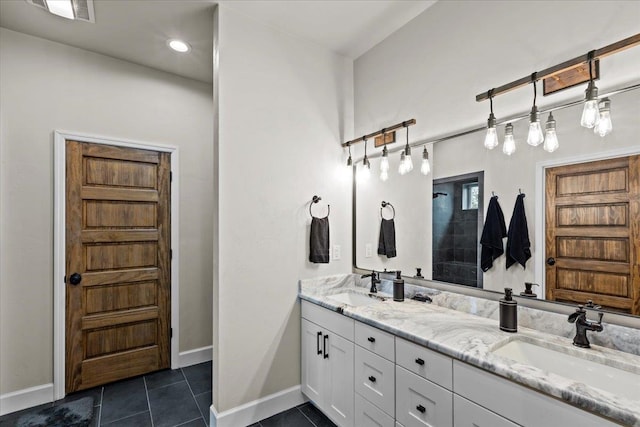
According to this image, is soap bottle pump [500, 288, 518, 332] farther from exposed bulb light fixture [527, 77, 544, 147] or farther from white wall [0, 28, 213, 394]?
white wall [0, 28, 213, 394]

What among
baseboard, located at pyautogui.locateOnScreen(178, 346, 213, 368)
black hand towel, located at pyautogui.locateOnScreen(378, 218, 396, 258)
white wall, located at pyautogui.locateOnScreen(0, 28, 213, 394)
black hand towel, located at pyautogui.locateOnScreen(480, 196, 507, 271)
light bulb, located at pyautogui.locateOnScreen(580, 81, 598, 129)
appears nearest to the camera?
light bulb, located at pyautogui.locateOnScreen(580, 81, 598, 129)

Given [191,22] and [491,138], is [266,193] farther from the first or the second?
[491,138]

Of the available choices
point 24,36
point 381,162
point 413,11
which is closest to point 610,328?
point 381,162

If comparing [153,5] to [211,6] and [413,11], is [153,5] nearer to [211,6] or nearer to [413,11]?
[211,6]

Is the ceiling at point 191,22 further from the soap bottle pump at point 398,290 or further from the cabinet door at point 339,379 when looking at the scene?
the cabinet door at point 339,379

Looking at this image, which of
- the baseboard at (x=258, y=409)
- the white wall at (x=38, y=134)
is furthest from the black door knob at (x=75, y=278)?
the baseboard at (x=258, y=409)

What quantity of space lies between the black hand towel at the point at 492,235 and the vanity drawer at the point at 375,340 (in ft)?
2.41

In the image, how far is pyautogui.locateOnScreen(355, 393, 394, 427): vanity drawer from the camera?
1.68m

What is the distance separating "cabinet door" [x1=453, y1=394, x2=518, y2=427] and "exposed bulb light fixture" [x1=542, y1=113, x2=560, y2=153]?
1.24 metres

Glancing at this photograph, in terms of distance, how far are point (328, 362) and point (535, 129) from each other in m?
1.87

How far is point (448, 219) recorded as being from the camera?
2.07 meters

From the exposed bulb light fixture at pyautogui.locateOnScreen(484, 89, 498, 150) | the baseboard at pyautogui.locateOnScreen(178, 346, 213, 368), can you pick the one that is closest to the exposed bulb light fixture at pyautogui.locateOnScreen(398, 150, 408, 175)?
the exposed bulb light fixture at pyautogui.locateOnScreen(484, 89, 498, 150)

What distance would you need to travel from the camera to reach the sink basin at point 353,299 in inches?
95.0

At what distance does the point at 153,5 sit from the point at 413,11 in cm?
182
